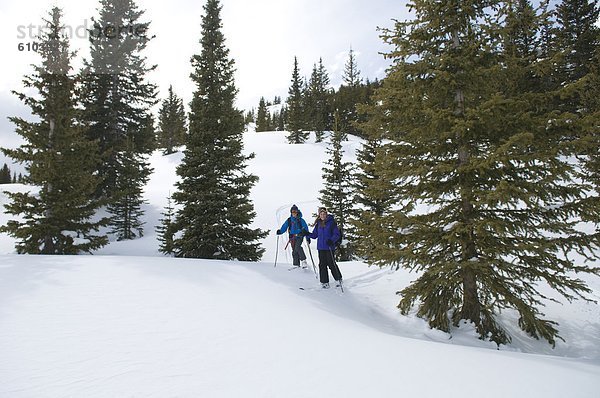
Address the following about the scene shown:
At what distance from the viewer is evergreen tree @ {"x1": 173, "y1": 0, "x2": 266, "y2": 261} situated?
14.2 meters

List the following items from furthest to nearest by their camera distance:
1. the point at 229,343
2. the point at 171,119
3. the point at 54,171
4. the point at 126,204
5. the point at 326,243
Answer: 1. the point at 171,119
2. the point at 126,204
3. the point at 54,171
4. the point at 326,243
5. the point at 229,343

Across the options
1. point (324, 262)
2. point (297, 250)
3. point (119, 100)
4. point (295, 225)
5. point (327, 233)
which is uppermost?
point (119, 100)

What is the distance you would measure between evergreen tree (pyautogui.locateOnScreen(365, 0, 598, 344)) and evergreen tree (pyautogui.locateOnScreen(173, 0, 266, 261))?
8.43 m

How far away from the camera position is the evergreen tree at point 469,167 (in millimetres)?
6559

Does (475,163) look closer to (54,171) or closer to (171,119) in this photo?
(54,171)

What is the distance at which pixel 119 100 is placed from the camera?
24.5m

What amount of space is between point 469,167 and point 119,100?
26.0 metres

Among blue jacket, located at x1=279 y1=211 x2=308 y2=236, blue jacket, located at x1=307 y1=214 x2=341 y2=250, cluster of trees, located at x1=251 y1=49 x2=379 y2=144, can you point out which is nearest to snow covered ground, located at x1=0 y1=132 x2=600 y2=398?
blue jacket, located at x1=307 y1=214 x2=341 y2=250

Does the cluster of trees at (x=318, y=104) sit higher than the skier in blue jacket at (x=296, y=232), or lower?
higher

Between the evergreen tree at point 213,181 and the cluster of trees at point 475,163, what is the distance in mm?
7891

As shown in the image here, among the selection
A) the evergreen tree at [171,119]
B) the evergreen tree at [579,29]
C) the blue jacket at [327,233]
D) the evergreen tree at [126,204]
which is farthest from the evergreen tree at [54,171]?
the evergreen tree at [171,119]

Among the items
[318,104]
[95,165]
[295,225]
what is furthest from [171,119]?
[295,225]

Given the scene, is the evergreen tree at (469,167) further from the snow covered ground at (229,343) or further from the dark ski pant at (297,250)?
the dark ski pant at (297,250)

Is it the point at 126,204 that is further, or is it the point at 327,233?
the point at 126,204
